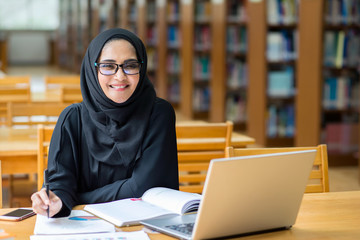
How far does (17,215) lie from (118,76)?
0.52 metres

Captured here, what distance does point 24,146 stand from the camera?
2652 mm

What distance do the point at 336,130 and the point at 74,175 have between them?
3796 millimetres

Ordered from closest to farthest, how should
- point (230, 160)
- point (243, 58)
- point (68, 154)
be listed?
1. point (230, 160)
2. point (68, 154)
3. point (243, 58)

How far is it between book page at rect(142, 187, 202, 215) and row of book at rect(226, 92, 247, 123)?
5243 mm

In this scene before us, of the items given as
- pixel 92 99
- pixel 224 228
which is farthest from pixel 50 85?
pixel 224 228

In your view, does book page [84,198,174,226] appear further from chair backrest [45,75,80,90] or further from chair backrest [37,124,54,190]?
chair backrest [45,75,80,90]

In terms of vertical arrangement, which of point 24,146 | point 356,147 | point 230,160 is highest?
point 230,160

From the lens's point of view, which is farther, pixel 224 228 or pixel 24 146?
pixel 24 146

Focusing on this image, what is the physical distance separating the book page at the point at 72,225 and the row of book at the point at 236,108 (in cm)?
542

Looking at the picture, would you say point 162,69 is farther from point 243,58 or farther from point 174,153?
point 174,153

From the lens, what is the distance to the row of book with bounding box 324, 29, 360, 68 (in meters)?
5.00

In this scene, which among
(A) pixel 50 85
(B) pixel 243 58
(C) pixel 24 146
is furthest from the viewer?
(B) pixel 243 58

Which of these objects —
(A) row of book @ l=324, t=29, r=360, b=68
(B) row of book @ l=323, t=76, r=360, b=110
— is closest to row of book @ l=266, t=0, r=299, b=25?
(A) row of book @ l=324, t=29, r=360, b=68

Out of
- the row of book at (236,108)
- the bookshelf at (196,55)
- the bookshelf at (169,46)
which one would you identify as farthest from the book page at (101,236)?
the bookshelf at (169,46)
